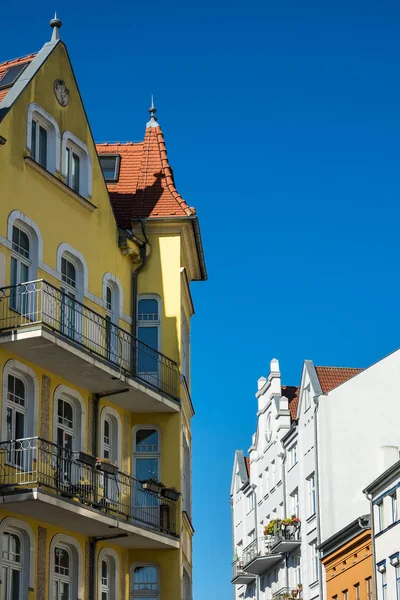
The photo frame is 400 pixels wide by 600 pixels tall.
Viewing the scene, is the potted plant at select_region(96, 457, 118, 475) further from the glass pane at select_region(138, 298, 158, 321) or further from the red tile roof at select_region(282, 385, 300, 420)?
the red tile roof at select_region(282, 385, 300, 420)

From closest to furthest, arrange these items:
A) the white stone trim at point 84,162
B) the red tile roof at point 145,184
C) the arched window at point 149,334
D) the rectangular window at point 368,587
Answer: the white stone trim at point 84,162 → the arched window at point 149,334 → the red tile roof at point 145,184 → the rectangular window at point 368,587

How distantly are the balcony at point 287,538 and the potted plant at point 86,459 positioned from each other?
108 ft

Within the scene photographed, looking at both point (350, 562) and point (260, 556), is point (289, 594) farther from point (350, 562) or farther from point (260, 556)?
point (350, 562)

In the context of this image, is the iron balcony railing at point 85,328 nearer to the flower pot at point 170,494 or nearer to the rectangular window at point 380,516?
the flower pot at point 170,494

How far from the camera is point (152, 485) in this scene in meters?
28.8

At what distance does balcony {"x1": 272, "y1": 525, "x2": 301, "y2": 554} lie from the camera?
57.9 metres

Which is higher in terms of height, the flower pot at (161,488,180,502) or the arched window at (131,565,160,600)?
the flower pot at (161,488,180,502)

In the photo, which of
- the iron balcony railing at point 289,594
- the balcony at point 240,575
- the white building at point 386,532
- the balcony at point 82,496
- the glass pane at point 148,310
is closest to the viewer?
the balcony at point 82,496

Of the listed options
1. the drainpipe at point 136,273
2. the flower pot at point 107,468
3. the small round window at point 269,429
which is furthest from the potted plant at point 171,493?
the small round window at point 269,429

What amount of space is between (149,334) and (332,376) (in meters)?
29.0

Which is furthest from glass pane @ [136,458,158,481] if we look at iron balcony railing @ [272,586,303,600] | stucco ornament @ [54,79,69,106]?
iron balcony railing @ [272,586,303,600]

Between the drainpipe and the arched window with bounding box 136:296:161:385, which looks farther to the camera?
the drainpipe

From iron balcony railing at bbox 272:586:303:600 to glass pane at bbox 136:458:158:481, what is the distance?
93.9 feet

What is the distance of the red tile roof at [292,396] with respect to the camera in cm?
6521
